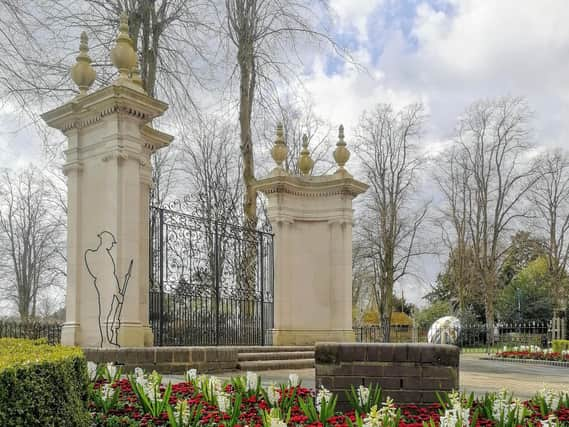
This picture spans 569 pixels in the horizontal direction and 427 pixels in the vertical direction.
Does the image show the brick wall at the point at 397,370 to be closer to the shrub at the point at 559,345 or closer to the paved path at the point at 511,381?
the paved path at the point at 511,381

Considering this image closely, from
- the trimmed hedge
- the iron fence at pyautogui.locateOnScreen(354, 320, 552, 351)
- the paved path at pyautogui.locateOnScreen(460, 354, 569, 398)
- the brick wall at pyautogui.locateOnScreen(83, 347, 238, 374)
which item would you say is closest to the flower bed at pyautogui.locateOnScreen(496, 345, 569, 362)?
the iron fence at pyautogui.locateOnScreen(354, 320, 552, 351)

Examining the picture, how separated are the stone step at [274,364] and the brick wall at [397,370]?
17.0ft

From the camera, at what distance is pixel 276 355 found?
37.1 ft

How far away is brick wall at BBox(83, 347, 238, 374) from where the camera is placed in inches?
309

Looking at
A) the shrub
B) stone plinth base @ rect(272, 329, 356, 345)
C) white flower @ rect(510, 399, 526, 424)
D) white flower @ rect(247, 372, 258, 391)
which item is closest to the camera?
white flower @ rect(510, 399, 526, 424)

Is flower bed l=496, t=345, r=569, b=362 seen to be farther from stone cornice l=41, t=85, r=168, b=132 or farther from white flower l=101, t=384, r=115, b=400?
white flower l=101, t=384, r=115, b=400

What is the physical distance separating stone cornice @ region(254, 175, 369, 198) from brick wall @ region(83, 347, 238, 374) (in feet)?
15.2

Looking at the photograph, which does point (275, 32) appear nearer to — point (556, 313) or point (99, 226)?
point (99, 226)

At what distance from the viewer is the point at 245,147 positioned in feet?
59.1

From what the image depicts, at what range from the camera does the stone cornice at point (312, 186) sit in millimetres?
13258

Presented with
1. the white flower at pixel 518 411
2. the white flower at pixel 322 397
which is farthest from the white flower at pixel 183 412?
the white flower at pixel 518 411

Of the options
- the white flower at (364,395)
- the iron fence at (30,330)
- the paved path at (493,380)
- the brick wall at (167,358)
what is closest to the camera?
the white flower at (364,395)

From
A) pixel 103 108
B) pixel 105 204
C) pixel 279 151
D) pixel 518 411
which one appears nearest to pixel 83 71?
pixel 103 108

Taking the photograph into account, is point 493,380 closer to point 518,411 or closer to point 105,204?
point 518,411
